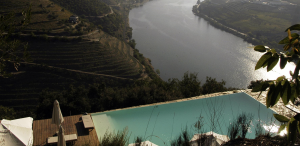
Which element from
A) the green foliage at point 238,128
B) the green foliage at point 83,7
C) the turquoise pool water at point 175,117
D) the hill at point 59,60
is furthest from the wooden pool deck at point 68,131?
the green foliage at point 83,7

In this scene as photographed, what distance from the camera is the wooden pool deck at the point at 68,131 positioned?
4301mm

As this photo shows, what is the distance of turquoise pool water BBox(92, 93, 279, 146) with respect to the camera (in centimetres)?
441

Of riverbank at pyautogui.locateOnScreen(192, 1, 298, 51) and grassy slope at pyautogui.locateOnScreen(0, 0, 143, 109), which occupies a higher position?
riverbank at pyautogui.locateOnScreen(192, 1, 298, 51)

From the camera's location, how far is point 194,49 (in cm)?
3984

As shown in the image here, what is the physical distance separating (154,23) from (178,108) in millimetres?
46473

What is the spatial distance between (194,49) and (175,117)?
35.7 meters

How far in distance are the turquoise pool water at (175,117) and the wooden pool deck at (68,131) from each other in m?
0.20

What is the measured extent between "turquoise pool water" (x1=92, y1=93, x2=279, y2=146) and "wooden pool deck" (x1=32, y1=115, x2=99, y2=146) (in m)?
0.20

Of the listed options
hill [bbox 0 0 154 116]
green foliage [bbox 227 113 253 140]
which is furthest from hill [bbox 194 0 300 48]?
green foliage [bbox 227 113 253 140]

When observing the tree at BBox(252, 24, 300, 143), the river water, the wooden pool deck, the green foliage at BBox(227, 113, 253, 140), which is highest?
the tree at BBox(252, 24, 300, 143)

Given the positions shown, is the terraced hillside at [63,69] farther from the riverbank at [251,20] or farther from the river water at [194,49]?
the riverbank at [251,20]

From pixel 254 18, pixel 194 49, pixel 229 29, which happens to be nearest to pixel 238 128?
pixel 194 49

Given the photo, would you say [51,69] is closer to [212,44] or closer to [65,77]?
[65,77]

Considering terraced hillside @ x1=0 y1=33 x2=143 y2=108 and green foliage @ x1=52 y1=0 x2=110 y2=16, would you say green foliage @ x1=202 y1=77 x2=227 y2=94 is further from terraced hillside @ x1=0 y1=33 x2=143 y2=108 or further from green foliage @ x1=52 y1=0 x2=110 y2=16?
green foliage @ x1=52 y1=0 x2=110 y2=16
